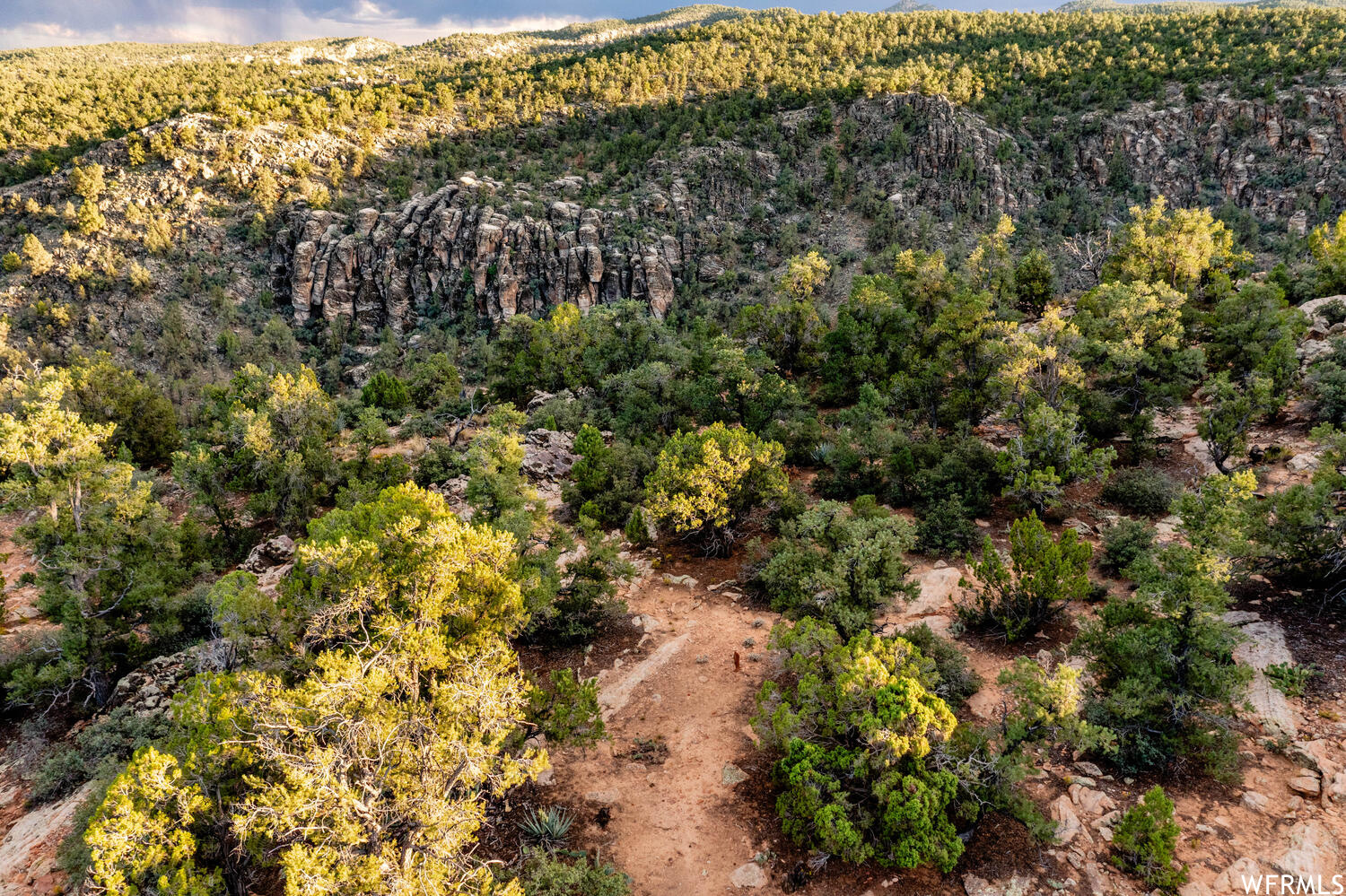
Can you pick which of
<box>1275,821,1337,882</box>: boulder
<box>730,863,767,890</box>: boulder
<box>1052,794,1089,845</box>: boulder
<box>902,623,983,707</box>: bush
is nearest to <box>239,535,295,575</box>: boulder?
<box>730,863,767,890</box>: boulder

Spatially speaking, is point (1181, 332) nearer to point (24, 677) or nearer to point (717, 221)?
point (24, 677)

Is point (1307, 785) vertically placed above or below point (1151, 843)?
below

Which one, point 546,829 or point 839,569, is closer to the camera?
point 546,829

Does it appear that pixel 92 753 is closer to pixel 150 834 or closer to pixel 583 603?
pixel 150 834

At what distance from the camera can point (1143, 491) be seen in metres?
20.2

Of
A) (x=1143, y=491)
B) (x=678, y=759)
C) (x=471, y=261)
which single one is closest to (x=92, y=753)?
(x=678, y=759)

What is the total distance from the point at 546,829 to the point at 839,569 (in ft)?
31.4

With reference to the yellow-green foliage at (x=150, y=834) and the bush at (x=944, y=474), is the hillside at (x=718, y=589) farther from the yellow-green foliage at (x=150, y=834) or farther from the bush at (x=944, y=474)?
the bush at (x=944, y=474)

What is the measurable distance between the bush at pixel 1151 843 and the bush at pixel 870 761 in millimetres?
2705

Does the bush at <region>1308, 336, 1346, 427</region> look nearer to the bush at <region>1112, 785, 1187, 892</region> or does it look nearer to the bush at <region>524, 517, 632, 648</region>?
the bush at <region>1112, 785, 1187, 892</region>

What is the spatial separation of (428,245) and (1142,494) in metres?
73.7

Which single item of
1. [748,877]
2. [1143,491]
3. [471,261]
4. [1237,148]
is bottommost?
[748,877]

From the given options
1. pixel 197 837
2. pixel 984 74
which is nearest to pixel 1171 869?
pixel 197 837

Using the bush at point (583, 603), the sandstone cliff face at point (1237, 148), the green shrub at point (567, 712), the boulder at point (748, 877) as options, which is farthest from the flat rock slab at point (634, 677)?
the sandstone cliff face at point (1237, 148)
